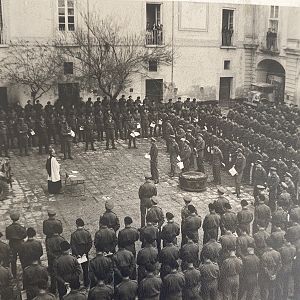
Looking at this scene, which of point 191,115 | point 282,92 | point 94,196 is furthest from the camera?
point 282,92

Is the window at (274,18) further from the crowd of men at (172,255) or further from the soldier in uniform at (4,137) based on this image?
the soldier in uniform at (4,137)

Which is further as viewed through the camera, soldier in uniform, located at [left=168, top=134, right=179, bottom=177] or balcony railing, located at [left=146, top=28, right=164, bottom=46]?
balcony railing, located at [left=146, top=28, right=164, bottom=46]

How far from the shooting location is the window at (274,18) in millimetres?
28620

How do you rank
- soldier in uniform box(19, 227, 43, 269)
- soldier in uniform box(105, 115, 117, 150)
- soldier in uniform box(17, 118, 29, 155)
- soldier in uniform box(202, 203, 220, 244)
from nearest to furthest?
soldier in uniform box(19, 227, 43, 269) < soldier in uniform box(202, 203, 220, 244) < soldier in uniform box(17, 118, 29, 155) < soldier in uniform box(105, 115, 117, 150)

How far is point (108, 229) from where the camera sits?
1086 cm

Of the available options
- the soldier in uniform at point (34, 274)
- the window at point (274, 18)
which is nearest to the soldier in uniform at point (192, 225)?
the soldier in uniform at point (34, 274)

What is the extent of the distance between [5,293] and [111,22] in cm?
1901

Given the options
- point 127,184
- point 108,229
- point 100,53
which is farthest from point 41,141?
point 108,229

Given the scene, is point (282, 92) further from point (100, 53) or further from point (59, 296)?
point (59, 296)

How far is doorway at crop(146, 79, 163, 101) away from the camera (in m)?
28.5

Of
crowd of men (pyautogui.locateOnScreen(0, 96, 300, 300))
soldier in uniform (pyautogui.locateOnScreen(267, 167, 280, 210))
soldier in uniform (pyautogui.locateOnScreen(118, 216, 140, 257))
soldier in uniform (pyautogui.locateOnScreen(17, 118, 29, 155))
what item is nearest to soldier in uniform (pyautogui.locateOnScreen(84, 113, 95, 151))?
soldier in uniform (pyautogui.locateOnScreen(17, 118, 29, 155))

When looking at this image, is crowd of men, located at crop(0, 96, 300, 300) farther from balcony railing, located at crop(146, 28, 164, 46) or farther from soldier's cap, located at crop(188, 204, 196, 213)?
balcony railing, located at crop(146, 28, 164, 46)

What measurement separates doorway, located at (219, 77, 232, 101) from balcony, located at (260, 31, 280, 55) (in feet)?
9.37

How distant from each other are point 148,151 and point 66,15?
8712 millimetres
